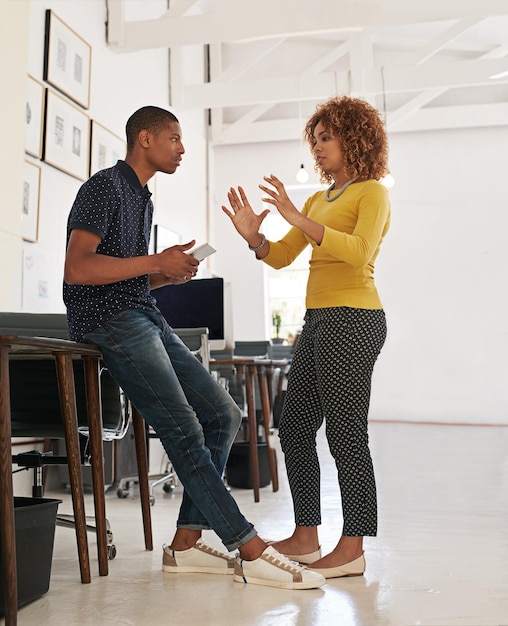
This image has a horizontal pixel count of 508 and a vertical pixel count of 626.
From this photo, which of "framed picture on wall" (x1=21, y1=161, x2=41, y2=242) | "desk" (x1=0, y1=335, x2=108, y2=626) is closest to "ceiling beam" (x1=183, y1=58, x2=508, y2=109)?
"framed picture on wall" (x1=21, y1=161, x2=41, y2=242)

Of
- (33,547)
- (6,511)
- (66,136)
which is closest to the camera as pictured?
(6,511)

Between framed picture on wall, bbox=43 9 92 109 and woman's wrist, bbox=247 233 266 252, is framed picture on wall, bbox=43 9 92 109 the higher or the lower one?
the higher one

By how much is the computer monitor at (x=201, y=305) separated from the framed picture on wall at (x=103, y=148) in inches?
55.8

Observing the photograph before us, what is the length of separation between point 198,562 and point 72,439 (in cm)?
54

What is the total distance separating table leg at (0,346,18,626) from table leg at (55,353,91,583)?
0.33 m

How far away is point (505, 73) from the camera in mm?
7051

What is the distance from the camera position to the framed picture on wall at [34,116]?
166 inches

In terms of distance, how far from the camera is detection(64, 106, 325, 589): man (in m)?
1.95

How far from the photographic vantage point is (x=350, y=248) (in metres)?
2.02

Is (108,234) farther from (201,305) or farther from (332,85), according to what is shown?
(332,85)

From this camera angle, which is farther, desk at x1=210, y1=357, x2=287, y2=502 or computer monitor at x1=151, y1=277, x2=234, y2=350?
computer monitor at x1=151, y1=277, x2=234, y2=350

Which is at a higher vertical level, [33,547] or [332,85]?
[332,85]

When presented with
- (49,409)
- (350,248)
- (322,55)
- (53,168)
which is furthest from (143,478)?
(322,55)

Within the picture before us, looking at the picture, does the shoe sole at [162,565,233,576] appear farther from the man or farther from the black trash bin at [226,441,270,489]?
the black trash bin at [226,441,270,489]
